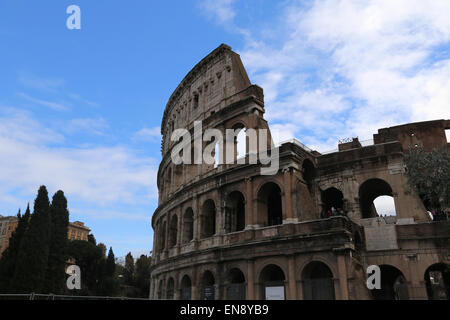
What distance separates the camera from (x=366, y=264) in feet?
59.8

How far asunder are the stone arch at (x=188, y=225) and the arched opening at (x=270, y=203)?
568cm

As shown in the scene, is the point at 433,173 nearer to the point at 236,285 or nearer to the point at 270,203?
the point at 270,203

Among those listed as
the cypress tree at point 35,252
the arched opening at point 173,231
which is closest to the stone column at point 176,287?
the arched opening at point 173,231

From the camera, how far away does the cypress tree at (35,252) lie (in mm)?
28500

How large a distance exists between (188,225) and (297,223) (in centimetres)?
966

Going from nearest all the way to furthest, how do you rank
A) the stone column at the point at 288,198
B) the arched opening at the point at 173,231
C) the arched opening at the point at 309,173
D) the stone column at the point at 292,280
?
the stone column at the point at 292,280 < the stone column at the point at 288,198 < the arched opening at the point at 309,173 < the arched opening at the point at 173,231

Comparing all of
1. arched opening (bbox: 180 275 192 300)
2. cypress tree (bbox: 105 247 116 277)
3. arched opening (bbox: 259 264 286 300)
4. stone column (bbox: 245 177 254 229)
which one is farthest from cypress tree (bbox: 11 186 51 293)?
arched opening (bbox: 259 264 286 300)

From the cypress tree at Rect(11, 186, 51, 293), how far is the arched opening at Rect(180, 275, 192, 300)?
534 inches

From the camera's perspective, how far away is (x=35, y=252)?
29781 millimetres

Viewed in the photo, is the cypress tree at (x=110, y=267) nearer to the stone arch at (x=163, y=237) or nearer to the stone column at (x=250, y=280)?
the stone arch at (x=163, y=237)

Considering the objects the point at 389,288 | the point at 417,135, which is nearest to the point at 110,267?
the point at 389,288

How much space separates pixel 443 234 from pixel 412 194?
229 cm
